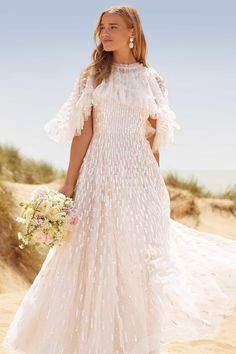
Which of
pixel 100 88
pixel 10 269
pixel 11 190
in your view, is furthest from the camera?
pixel 11 190

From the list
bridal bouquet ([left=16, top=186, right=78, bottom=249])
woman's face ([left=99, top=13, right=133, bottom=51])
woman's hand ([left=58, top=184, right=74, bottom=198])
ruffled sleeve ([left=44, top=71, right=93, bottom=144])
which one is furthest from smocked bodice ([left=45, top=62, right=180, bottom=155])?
bridal bouquet ([left=16, top=186, right=78, bottom=249])

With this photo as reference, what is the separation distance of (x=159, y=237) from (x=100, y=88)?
3.11ft

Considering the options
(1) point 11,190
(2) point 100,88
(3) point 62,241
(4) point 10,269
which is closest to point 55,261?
(3) point 62,241

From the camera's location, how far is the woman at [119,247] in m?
3.31

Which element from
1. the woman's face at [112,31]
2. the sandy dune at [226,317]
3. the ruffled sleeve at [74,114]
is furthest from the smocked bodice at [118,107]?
the sandy dune at [226,317]

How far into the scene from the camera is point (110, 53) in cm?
373

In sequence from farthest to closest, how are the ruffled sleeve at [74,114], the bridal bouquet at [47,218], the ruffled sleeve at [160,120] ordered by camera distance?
the ruffled sleeve at [160,120], the ruffled sleeve at [74,114], the bridal bouquet at [47,218]

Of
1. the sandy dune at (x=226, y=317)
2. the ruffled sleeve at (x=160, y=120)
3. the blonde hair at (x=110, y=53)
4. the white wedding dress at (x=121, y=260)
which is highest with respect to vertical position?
the blonde hair at (x=110, y=53)

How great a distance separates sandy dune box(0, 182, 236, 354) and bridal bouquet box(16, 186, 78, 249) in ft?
3.56

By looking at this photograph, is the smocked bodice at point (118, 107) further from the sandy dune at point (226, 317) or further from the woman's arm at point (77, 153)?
the sandy dune at point (226, 317)

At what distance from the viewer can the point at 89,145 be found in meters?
3.58

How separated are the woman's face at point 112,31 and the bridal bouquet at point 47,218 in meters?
0.96

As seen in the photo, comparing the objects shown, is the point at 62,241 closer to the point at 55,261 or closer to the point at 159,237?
the point at 55,261

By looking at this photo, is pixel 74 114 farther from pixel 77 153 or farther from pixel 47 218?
pixel 47 218
